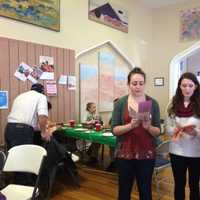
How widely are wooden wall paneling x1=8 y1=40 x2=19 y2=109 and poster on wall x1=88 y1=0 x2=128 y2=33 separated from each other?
6.56 feet

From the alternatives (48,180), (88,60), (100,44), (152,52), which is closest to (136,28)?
(152,52)

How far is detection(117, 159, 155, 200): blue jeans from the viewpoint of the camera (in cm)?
183

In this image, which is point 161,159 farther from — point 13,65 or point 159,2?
point 159,2

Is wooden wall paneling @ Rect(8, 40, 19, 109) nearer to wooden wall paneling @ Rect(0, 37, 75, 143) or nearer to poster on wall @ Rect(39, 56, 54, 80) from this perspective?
wooden wall paneling @ Rect(0, 37, 75, 143)

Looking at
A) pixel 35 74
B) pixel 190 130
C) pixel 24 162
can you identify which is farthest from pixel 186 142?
pixel 35 74

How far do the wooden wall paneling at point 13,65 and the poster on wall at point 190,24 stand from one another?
14.9 feet

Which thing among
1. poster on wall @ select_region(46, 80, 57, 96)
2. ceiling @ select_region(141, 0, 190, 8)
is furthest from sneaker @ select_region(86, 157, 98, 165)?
ceiling @ select_region(141, 0, 190, 8)

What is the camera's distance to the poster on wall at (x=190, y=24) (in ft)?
20.6

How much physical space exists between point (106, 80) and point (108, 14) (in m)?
1.48

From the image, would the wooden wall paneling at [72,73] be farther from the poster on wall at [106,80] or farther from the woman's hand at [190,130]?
the woman's hand at [190,130]

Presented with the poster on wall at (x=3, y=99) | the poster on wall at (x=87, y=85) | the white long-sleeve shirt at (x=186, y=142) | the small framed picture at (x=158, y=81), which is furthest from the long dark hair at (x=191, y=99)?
the small framed picture at (x=158, y=81)

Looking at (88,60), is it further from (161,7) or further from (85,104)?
(161,7)

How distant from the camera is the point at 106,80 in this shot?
18.3 ft

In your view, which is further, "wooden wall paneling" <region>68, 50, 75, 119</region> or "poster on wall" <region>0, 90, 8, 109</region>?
"wooden wall paneling" <region>68, 50, 75, 119</region>
